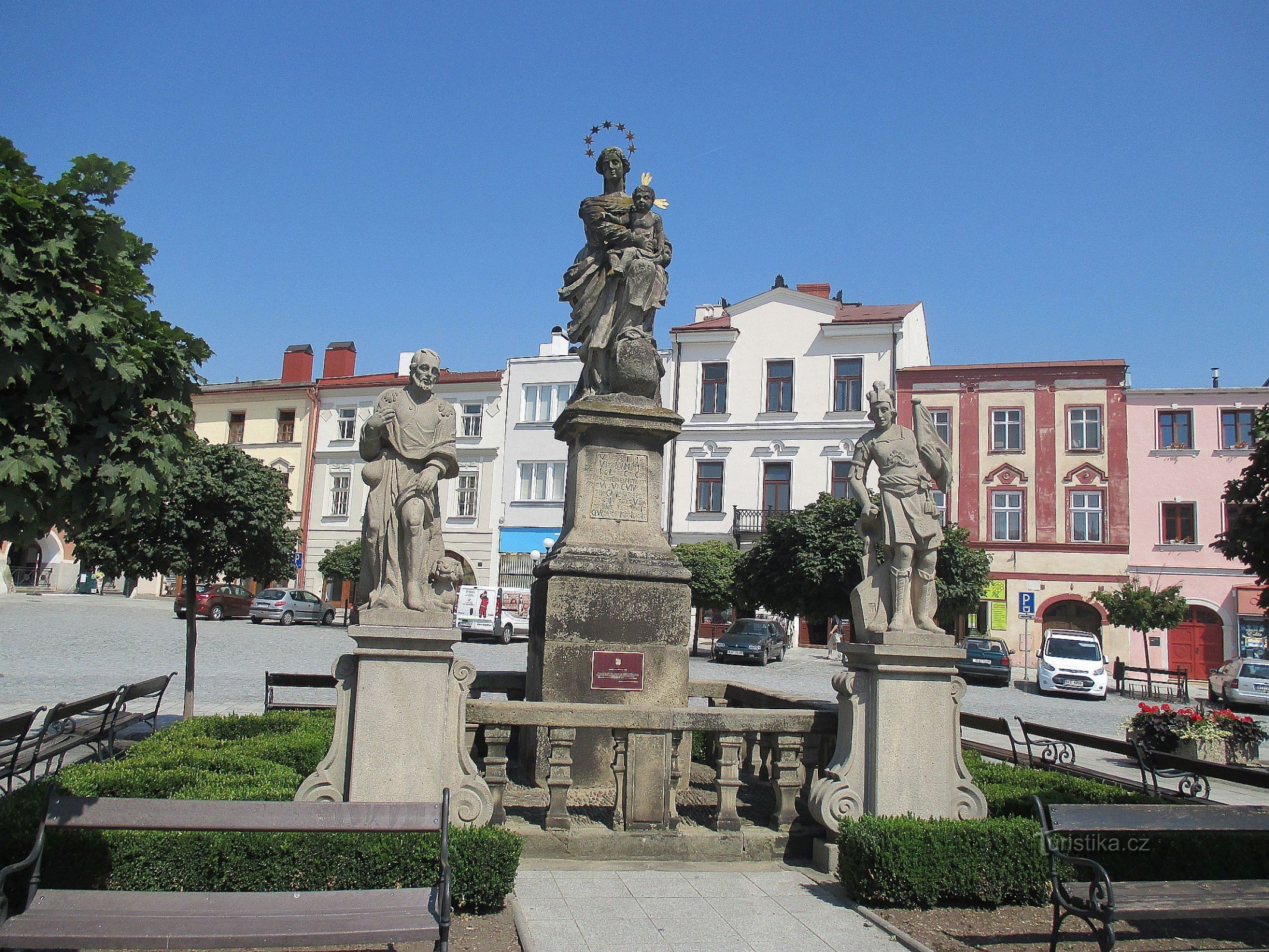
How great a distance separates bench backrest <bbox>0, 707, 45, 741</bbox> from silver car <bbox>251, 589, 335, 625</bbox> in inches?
1135

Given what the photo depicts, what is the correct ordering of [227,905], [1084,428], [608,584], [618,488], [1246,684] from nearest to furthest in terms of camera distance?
[227,905] < [608,584] < [618,488] < [1246,684] < [1084,428]

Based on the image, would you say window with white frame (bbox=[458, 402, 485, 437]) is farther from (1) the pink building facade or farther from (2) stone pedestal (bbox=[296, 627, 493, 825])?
(2) stone pedestal (bbox=[296, 627, 493, 825])

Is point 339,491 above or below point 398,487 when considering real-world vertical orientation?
above

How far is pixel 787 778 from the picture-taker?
6.83 m

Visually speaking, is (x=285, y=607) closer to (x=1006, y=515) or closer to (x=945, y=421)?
(x=945, y=421)

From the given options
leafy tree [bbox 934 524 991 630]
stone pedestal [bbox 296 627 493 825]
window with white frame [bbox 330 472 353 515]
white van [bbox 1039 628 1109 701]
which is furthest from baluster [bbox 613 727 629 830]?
window with white frame [bbox 330 472 353 515]

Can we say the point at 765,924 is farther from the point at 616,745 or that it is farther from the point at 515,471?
the point at 515,471

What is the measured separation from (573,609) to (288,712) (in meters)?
4.59

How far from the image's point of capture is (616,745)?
6.61 metres

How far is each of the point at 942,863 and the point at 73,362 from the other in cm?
513

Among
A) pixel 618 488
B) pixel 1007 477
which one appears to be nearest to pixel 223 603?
pixel 1007 477

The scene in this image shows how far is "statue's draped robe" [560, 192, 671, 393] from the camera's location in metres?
8.79

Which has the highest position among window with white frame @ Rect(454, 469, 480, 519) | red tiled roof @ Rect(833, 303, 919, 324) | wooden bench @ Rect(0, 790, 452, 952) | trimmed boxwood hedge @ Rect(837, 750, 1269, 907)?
red tiled roof @ Rect(833, 303, 919, 324)

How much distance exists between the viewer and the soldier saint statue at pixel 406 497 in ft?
19.8
